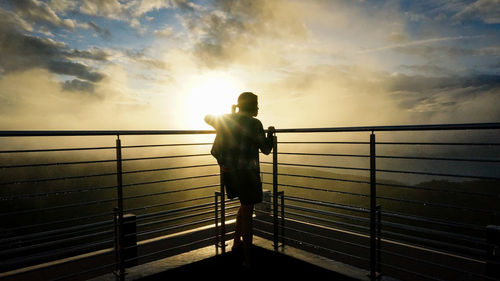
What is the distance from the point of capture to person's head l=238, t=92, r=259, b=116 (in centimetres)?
306

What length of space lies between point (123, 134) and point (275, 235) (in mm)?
2026

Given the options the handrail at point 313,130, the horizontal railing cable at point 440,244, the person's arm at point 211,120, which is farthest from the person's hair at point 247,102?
the horizontal railing cable at point 440,244

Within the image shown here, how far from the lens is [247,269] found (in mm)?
3145

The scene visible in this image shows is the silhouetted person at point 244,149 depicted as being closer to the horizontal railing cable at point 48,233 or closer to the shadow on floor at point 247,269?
the shadow on floor at point 247,269

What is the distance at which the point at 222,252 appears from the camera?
138 inches

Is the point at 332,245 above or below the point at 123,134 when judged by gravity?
below

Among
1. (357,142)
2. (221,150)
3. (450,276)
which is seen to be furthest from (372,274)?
(450,276)

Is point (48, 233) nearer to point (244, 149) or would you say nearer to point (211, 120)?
point (211, 120)

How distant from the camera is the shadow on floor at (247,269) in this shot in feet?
9.95

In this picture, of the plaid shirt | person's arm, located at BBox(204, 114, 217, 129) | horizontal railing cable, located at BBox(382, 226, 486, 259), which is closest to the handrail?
person's arm, located at BBox(204, 114, 217, 129)

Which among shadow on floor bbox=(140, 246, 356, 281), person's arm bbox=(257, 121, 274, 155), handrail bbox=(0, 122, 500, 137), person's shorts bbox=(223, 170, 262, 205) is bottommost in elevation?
shadow on floor bbox=(140, 246, 356, 281)

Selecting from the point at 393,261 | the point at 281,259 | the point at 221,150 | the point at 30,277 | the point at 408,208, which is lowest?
the point at 408,208

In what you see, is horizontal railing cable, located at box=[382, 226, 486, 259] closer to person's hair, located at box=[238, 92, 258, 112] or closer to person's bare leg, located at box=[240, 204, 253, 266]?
person's bare leg, located at box=[240, 204, 253, 266]

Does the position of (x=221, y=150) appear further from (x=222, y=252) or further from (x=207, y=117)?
(x=222, y=252)
